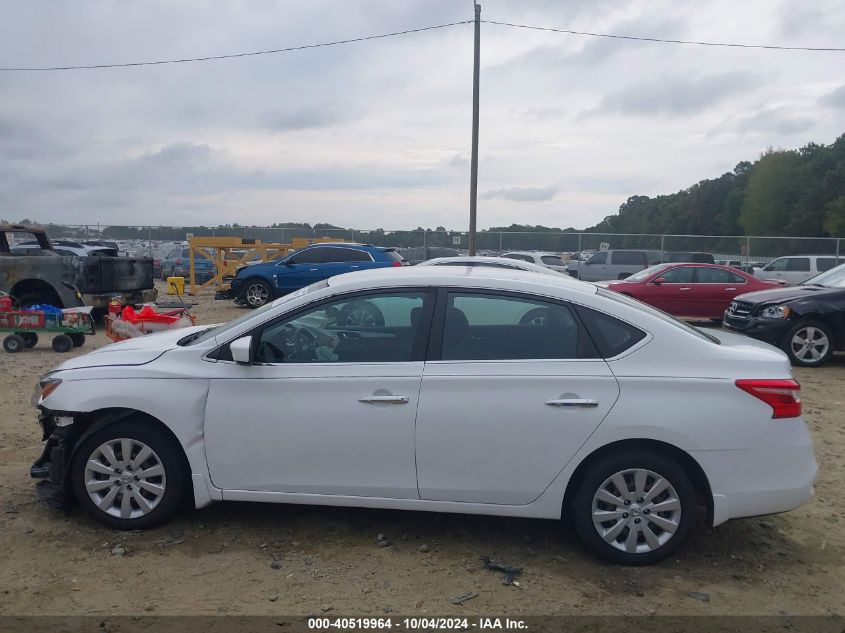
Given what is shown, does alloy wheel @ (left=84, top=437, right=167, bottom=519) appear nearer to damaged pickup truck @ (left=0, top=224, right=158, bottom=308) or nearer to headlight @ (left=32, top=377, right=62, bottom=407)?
headlight @ (left=32, top=377, right=62, bottom=407)

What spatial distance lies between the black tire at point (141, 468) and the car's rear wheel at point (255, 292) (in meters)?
14.4

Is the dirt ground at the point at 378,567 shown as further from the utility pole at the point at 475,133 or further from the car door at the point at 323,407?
the utility pole at the point at 475,133

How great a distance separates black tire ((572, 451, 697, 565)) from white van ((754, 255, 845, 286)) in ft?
70.8

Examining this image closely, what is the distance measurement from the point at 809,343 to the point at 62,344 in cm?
1101

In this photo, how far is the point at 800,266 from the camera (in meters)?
23.9

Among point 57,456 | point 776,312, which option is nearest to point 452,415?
point 57,456

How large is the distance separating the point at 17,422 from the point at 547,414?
532cm

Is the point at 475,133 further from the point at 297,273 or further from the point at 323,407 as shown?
the point at 323,407

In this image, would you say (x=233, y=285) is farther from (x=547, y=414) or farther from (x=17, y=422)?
(x=547, y=414)

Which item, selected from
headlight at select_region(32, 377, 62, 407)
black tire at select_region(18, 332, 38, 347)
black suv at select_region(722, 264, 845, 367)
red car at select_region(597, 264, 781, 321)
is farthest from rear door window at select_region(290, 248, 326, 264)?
headlight at select_region(32, 377, 62, 407)

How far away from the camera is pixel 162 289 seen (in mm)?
26094

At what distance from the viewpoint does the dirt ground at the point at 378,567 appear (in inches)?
142

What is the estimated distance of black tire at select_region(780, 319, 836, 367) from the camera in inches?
402

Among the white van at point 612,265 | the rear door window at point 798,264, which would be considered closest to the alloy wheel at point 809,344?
the white van at point 612,265
